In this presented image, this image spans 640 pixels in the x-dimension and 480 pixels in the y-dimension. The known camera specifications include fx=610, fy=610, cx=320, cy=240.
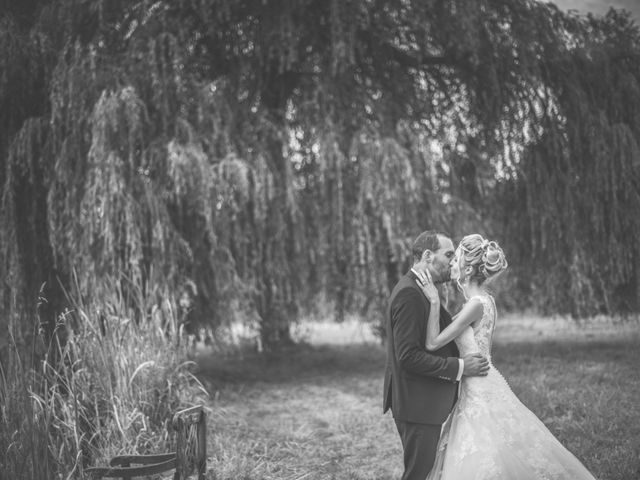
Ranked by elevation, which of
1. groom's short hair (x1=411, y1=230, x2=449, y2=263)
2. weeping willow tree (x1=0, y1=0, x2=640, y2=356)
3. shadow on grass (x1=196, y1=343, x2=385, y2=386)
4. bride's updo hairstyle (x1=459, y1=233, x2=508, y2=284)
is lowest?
shadow on grass (x1=196, y1=343, x2=385, y2=386)

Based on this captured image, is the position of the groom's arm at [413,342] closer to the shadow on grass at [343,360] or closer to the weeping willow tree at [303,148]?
the weeping willow tree at [303,148]

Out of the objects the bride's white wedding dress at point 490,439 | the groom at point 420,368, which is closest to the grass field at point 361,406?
the bride's white wedding dress at point 490,439

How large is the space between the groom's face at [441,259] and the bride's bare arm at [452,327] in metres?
0.21

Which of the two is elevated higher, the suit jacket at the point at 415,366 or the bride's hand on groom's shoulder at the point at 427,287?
the bride's hand on groom's shoulder at the point at 427,287

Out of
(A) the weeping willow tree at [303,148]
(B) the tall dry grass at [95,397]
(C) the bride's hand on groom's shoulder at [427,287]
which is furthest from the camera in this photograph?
(A) the weeping willow tree at [303,148]

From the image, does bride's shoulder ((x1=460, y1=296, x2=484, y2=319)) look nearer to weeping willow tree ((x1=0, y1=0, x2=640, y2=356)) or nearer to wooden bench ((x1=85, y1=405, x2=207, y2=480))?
wooden bench ((x1=85, y1=405, x2=207, y2=480))

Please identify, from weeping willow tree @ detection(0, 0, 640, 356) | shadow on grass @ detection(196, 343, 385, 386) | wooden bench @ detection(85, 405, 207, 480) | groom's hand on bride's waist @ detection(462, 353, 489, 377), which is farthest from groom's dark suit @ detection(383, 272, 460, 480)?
shadow on grass @ detection(196, 343, 385, 386)

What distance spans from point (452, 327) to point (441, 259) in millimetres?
356

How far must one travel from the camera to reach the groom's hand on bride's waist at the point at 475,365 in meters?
3.18

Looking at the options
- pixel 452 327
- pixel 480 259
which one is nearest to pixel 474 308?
pixel 452 327

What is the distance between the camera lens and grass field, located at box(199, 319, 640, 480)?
459 centimetres

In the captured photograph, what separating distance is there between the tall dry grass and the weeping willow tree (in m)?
1.43

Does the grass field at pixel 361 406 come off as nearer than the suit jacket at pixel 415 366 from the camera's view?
No

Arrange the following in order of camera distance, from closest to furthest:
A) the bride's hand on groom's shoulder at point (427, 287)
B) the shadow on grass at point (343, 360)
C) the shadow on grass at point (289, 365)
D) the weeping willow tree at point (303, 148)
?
the bride's hand on groom's shoulder at point (427, 287), the weeping willow tree at point (303, 148), the shadow on grass at point (343, 360), the shadow on grass at point (289, 365)
